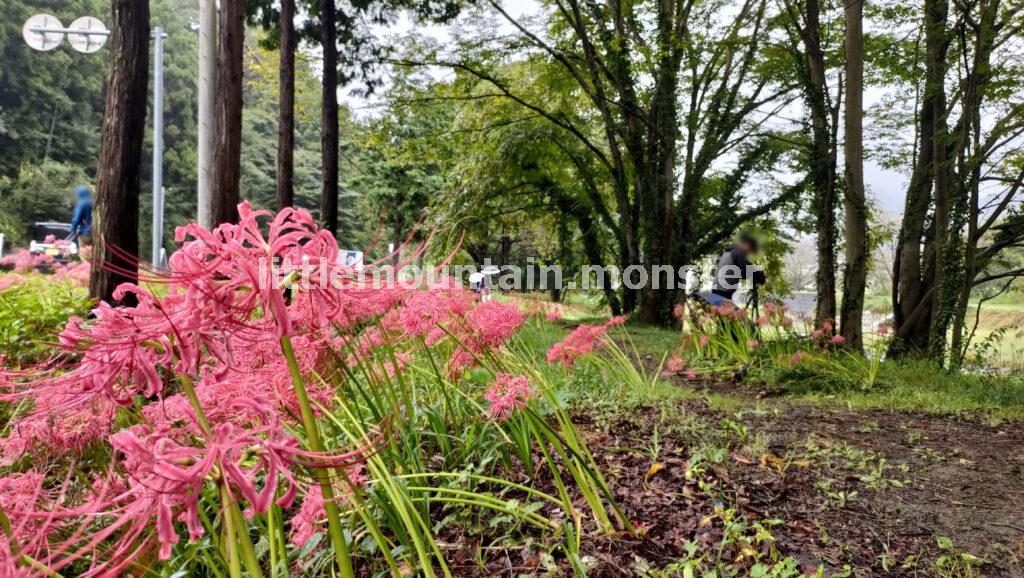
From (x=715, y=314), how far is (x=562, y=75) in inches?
258

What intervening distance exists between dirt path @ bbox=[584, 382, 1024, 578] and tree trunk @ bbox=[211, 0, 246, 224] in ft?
16.9

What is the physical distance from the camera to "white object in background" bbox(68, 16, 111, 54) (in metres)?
8.03

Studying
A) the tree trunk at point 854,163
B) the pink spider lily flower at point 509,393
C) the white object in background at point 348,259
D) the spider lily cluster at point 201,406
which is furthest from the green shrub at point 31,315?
the tree trunk at point 854,163

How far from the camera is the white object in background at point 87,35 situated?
8.03 metres

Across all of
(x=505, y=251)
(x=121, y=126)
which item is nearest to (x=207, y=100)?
(x=121, y=126)

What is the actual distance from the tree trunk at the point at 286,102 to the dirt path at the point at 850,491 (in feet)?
23.3

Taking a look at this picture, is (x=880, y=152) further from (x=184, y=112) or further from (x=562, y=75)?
(x=184, y=112)

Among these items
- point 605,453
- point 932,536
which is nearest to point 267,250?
point 605,453

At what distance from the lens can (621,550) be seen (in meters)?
1.78

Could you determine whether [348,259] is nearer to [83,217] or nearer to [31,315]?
[31,315]

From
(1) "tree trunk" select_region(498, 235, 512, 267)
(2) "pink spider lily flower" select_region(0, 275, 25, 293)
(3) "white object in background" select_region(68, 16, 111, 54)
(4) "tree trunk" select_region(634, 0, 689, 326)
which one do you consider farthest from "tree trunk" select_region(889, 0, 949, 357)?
(1) "tree trunk" select_region(498, 235, 512, 267)

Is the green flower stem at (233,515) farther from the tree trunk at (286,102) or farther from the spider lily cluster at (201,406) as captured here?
the tree trunk at (286,102)

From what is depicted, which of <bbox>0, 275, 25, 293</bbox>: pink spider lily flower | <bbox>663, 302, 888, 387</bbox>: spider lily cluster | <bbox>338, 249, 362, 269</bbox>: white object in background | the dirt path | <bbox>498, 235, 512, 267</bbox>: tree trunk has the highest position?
<bbox>498, 235, 512, 267</bbox>: tree trunk

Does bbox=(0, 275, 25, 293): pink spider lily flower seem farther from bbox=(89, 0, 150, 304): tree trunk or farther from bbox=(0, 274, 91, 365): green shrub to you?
bbox=(89, 0, 150, 304): tree trunk
